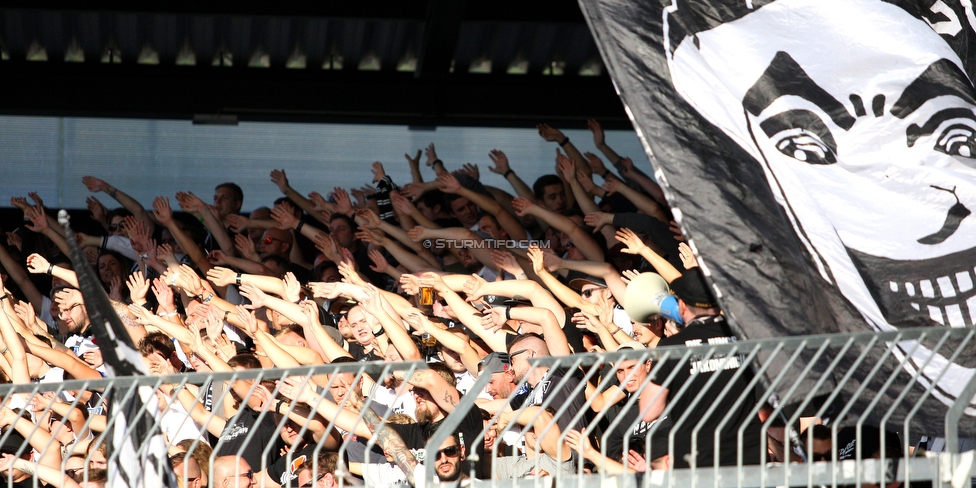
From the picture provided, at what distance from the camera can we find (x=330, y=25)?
35.0 ft

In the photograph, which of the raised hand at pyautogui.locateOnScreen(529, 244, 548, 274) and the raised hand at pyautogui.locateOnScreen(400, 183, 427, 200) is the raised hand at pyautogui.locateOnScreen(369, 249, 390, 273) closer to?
the raised hand at pyautogui.locateOnScreen(400, 183, 427, 200)

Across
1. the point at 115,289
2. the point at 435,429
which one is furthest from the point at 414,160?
the point at 435,429

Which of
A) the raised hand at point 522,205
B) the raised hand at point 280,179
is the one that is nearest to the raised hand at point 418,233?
the raised hand at point 522,205

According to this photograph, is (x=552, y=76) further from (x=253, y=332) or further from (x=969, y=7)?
(x=969, y=7)

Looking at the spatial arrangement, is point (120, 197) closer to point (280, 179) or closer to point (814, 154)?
point (280, 179)

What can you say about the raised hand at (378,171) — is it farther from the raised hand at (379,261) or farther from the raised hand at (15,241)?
the raised hand at (15,241)

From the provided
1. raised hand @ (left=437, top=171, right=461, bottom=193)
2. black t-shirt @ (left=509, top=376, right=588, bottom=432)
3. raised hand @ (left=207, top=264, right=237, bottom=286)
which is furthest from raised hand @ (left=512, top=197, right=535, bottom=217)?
black t-shirt @ (left=509, top=376, right=588, bottom=432)

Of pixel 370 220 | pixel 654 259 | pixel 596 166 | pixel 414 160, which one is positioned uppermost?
pixel 654 259

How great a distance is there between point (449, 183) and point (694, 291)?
462cm

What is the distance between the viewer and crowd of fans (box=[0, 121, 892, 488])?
5508 millimetres

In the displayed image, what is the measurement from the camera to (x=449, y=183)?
916cm

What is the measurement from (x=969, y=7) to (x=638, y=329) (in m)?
2.39

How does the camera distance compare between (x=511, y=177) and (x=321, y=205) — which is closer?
(x=511, y=177)

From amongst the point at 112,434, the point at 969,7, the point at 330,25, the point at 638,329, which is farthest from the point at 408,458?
the point at 330,25
